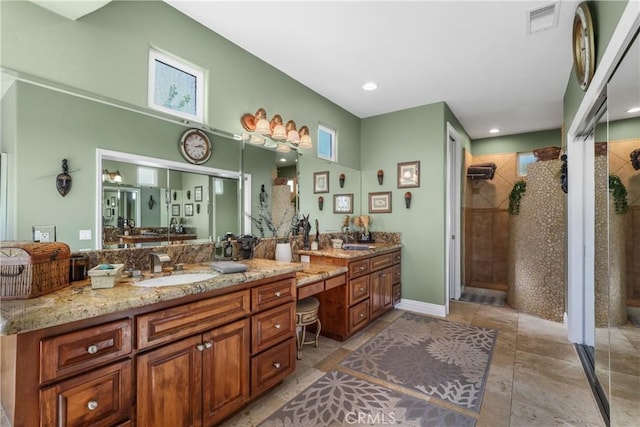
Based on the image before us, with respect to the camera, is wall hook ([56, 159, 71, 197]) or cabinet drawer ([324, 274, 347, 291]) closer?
wall hook ([56, 159, 71, 197])

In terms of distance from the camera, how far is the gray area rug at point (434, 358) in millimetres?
2178

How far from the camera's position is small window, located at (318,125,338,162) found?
371cm

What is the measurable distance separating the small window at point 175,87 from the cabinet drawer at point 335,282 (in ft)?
5.79

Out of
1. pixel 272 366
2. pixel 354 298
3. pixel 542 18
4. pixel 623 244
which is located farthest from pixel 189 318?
pixel 542 18

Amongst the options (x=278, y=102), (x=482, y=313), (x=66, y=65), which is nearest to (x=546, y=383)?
(x=482, y=313)

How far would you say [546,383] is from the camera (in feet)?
7.33

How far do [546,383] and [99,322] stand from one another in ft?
9.84

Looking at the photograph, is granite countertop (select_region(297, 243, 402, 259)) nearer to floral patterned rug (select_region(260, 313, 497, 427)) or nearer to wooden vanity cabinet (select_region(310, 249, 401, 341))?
wooden vanity cabinet (select_region(310, 249, 401, 341))

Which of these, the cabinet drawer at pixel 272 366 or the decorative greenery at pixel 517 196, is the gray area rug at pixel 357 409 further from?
the decorative greenery at pixel 517 196

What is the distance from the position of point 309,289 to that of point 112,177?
5.34 ft

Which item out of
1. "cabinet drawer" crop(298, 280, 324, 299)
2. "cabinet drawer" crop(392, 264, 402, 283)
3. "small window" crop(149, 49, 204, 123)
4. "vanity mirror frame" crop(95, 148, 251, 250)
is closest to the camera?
"vanity mirror frame" crop(95, 148, 251, 250)

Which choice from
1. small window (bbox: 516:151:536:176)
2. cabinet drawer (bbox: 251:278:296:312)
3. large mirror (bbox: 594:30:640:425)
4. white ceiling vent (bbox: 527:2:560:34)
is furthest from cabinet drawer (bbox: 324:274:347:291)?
small window (bbox: 516:151:536:176)

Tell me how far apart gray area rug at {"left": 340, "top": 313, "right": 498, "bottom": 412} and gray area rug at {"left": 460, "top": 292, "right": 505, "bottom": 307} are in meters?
1.20

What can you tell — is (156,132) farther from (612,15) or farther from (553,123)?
(553,123)
